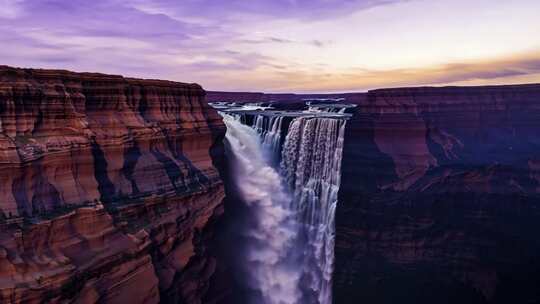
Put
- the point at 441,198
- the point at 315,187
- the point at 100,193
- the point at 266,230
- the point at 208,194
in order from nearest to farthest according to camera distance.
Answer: the point at 100,193 → the point at 208,194 → the point at 441,198 → the point at 266,230 → the point at 315,187

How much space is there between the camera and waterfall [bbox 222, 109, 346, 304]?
20.0 metres

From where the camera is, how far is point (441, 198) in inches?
754

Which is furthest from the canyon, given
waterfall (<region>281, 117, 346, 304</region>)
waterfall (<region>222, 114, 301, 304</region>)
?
waterfall (<region>222, 114, 301, 304</region>)

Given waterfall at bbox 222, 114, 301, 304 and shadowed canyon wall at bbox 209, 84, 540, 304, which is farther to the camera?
waterfall at bbox 222, 114, 301, 304

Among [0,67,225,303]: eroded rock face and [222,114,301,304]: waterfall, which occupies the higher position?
[0,67,225,303]: eroded rock face

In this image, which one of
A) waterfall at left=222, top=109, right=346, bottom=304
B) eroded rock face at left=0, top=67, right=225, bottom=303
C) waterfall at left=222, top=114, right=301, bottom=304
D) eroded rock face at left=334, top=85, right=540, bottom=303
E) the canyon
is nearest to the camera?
eroded rock face at left=0, top=67, right=225, bottom=303

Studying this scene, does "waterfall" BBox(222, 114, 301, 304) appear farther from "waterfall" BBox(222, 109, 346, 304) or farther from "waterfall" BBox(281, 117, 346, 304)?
"waterfall" BBox(281, 117, 346, 304)

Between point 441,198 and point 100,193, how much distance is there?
14501mm

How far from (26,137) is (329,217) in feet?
46.1

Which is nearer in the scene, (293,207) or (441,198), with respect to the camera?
(441,198)

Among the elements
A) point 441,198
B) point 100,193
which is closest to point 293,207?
point 441,198

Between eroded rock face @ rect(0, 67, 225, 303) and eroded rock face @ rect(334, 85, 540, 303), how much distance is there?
25.3 feet

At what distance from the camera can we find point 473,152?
818 inches

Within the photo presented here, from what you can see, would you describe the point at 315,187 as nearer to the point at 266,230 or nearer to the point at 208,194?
the point at 266,230
